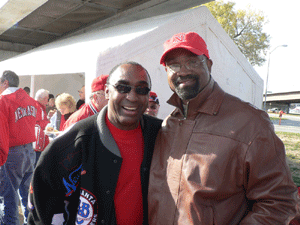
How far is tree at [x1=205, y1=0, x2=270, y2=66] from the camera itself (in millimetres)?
21531

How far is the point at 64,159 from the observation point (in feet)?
5.16

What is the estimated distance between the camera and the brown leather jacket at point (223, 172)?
132 centimetres

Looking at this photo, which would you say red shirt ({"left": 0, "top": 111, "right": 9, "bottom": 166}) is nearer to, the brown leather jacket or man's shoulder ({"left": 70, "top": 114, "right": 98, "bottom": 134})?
man's shoulder ({"left": 70, "top": 114, "right": 98, "bottom": 134})

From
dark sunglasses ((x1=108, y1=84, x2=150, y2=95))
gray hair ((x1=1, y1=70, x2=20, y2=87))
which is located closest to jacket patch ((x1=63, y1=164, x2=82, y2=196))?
dark sunglasses ((x1=108, y1=84, x2=150, y2=95))

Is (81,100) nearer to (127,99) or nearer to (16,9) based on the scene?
(127,99)

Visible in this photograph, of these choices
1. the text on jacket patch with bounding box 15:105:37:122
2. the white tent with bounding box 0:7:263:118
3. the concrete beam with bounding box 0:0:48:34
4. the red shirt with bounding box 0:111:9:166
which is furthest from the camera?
the concrete beam with bounding box 0:0:48:34

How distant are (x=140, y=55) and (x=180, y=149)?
351 cm

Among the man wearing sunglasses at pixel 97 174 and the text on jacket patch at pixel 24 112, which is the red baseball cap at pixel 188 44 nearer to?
the man wearing sunglasses at pixel 97 174

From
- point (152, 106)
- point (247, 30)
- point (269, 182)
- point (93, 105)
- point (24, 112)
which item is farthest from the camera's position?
point (247, 30)

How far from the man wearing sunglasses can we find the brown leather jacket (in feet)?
0.54

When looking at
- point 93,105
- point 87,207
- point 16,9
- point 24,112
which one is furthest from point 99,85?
point 16,9

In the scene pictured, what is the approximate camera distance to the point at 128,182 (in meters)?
1.63

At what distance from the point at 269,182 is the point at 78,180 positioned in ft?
3.44

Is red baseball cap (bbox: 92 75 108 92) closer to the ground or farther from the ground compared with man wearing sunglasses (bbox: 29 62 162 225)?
farther from the ground
